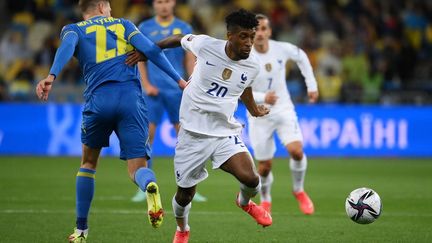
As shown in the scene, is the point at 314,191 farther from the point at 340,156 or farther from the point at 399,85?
the point at 399,85

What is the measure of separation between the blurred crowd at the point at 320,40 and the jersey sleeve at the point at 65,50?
12455mm

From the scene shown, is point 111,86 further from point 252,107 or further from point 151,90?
point 151,90

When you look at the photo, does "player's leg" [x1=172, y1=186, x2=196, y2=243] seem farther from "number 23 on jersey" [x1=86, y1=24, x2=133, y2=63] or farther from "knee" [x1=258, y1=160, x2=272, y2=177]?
"knee" [x1=258, y1=160, x2=272, y2=177]

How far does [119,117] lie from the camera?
7.65 meters

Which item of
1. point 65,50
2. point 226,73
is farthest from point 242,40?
point 65,50

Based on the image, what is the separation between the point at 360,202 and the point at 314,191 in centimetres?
462

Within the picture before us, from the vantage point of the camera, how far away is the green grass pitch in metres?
8.61

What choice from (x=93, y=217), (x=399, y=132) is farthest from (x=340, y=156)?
(x=93, y=217)

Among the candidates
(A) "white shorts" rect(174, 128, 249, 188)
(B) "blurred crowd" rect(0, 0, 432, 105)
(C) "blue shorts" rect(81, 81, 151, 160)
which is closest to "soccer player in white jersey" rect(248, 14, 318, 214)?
(A) "white shorts" rect(174, 128, 249, 188)

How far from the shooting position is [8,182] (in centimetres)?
1380

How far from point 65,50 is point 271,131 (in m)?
4.37

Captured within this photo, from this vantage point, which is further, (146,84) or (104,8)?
(146,84)

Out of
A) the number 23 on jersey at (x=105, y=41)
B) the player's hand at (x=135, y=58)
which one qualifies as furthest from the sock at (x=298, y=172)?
the number 23 on jersey at (x=105, y=41)

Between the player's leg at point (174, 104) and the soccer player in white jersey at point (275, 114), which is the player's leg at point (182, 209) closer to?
the soccer player in white jersey at point (275, 114)
